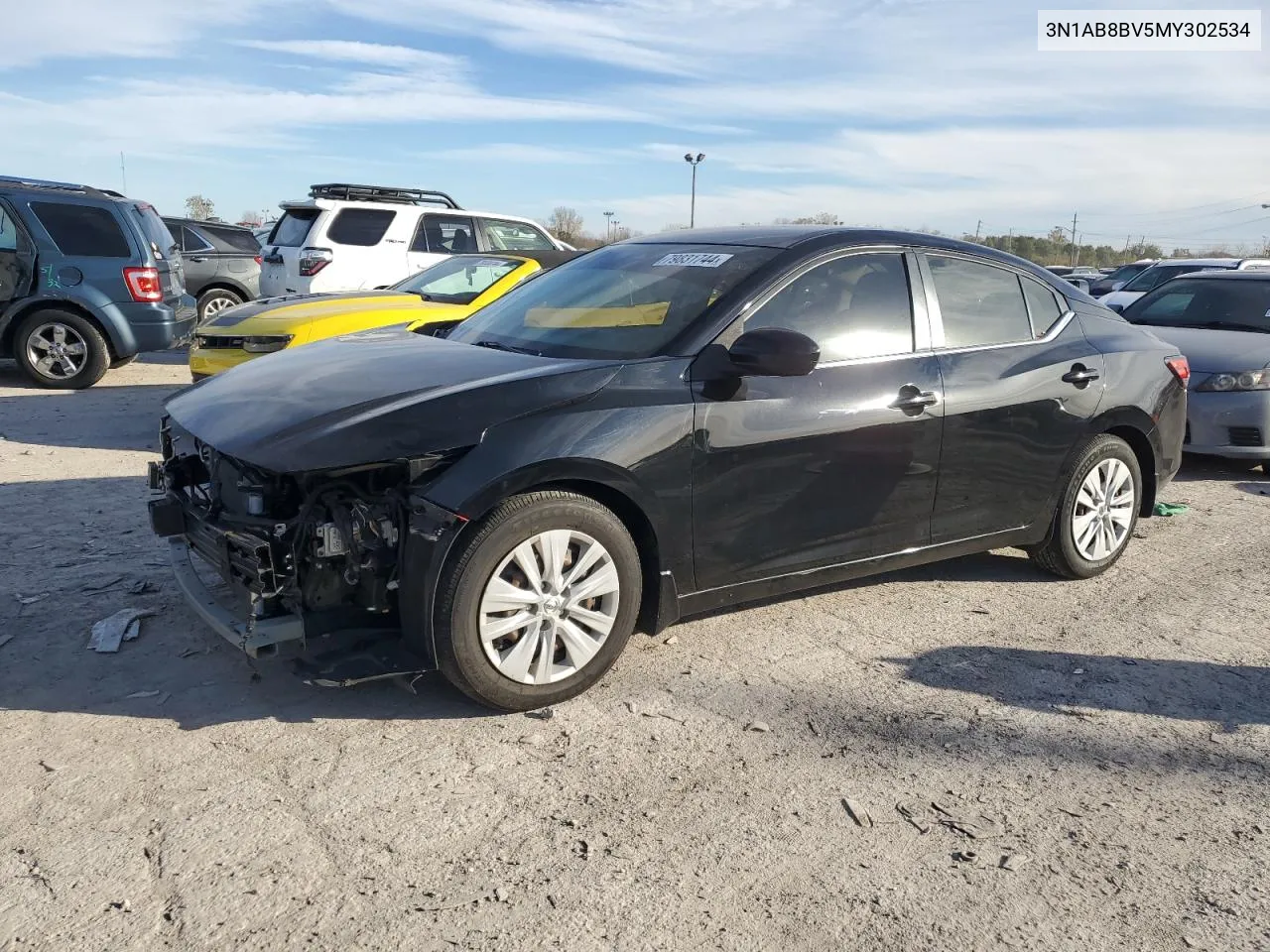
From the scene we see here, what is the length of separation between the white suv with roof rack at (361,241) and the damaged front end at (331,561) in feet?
26.2

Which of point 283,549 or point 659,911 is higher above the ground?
point 283,549

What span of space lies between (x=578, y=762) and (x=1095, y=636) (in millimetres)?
2530

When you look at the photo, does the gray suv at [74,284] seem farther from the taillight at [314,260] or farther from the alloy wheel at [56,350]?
the taillight at [314,260]

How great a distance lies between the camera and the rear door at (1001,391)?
4680 mm

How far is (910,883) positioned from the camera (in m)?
2.80

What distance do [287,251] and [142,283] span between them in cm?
162

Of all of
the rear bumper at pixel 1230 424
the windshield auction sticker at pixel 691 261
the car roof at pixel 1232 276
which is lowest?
the rear bumper at pixel 1230 424

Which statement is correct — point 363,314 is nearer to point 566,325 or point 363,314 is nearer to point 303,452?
point 566,325

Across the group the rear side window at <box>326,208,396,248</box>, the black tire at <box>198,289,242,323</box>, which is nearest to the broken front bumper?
the rear side window at <box>326,208,396,248</box>

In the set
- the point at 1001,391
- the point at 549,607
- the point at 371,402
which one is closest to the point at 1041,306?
the point at 1001,391

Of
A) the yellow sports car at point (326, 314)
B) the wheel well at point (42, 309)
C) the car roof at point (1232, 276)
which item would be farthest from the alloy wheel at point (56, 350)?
the car roof at point (1232, 276)

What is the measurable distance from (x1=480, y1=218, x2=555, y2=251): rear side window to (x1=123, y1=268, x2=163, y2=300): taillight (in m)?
3.45

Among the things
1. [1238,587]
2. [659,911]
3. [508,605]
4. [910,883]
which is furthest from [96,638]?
[1238,587]

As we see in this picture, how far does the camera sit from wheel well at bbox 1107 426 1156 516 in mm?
5465
